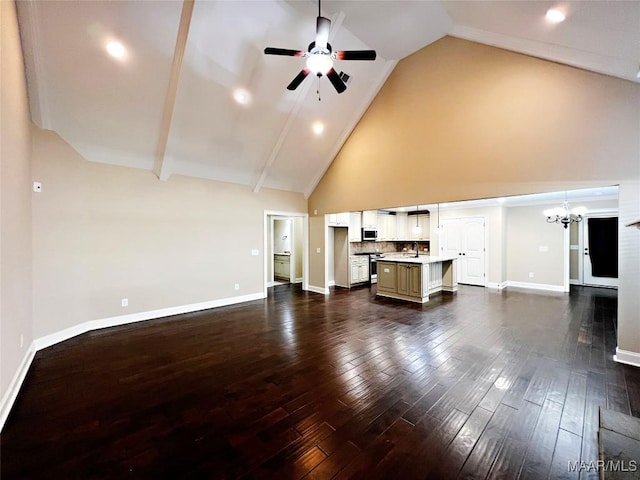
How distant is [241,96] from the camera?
14.1 ft

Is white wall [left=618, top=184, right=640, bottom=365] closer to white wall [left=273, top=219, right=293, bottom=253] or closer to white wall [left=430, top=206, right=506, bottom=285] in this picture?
white wall [left=430, top=206, right=506, bottom=285]

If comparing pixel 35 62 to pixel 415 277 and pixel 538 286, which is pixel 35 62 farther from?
pixel 538 286

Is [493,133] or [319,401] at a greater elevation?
[493,133]

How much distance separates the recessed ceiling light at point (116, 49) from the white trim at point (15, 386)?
3.73 meters

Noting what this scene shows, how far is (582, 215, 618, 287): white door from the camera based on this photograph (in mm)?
7199

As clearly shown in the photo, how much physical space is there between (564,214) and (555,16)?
5.26 metres

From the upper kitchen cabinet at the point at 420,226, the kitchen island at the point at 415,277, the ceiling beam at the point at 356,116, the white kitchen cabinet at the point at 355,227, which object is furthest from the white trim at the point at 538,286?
the ceiling beam at the point at 356,116

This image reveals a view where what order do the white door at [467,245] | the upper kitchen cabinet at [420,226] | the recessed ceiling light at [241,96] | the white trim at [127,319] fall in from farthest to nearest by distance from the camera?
the upper kitchen cabinet at [420,226] < the white door at [467,245] < the recessed ceiling light at [241,96] < the white trim at [127,319]

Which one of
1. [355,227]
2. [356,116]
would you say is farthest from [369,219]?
[356,116]

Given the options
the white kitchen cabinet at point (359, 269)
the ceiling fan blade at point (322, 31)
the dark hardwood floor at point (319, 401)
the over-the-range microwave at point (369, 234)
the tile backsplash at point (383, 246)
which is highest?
the ceiling fan blade at point (322, 31)

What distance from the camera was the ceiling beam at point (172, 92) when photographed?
10.2ft

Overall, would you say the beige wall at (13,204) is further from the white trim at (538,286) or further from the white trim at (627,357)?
the white trim at (538,286)

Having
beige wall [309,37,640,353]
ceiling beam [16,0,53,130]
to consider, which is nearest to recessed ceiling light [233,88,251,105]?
ceiling beam [16,0,53,130]

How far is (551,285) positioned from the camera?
23.8ft
